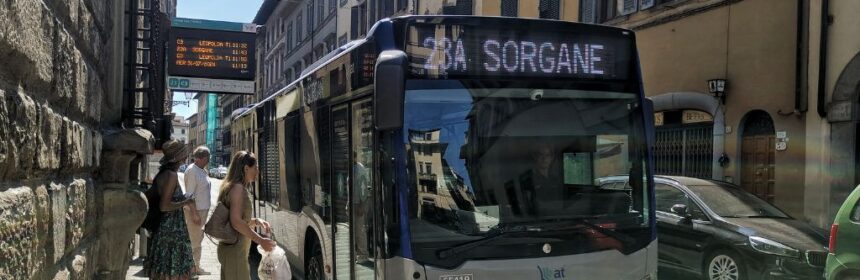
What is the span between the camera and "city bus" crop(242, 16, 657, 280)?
166 inches

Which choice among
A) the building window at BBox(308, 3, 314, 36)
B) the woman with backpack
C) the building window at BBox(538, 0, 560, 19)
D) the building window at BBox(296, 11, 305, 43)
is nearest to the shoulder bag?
the woman with backpack

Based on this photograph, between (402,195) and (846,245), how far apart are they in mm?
4502

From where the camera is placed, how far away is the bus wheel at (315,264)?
609 centimetres

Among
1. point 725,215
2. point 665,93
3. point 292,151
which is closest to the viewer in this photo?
point 292,151

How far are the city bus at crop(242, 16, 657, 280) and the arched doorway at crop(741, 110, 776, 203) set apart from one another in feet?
30.3

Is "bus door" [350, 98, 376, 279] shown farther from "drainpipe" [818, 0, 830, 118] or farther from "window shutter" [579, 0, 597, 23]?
"window shutter" [579, 0, 597, 23]

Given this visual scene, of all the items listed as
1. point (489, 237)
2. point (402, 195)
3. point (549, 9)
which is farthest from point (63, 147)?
point (549, 9)

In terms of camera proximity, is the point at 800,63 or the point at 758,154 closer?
the point at 800,63

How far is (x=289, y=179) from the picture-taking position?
721cm

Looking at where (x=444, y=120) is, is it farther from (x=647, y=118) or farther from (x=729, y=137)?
(x=729, y=137)

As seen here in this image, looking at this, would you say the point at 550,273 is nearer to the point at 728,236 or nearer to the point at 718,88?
the point at 728,236

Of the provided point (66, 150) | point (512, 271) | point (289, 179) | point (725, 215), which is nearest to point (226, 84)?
point (289, 179)

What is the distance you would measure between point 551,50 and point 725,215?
15.4 feet

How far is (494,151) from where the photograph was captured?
4387 millimetres
